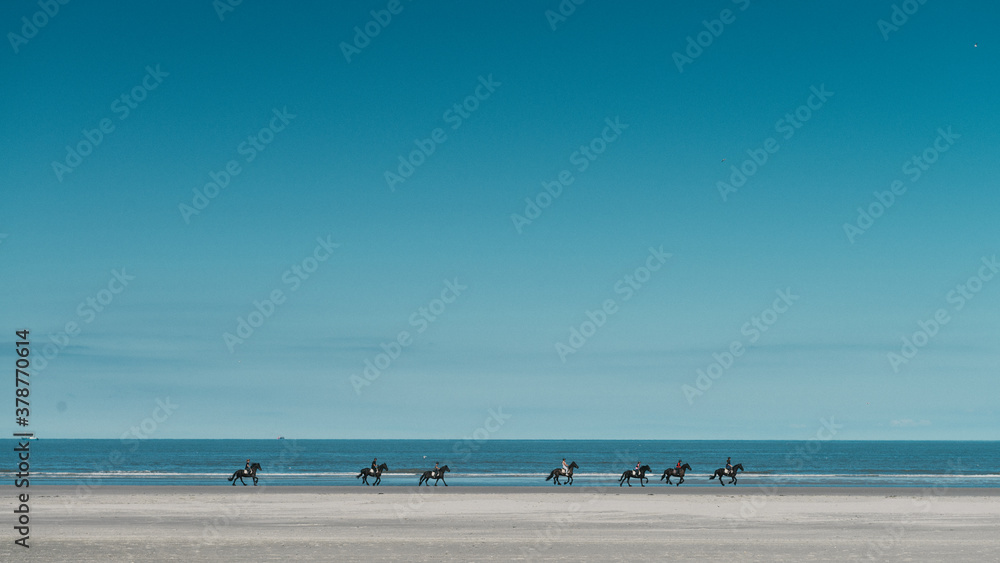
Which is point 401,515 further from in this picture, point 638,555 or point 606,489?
point 606,489

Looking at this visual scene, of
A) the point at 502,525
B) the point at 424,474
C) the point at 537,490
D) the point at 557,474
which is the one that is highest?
the point at 424,474

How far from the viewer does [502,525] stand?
86.7ft

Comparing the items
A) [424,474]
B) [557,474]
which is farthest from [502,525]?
[557,474]

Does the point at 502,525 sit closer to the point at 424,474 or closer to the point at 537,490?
the point at 537,490

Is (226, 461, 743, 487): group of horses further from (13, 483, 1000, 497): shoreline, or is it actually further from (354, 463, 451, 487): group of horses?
(13, 483, 1000, 497): shoreline

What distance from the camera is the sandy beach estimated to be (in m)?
20.1

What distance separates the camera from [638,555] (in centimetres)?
1973

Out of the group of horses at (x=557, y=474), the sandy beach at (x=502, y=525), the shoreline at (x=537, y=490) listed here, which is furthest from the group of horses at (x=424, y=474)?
the sandy beach at (x=502, y=525)

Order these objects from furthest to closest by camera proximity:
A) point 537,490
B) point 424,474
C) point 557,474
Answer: point 557,474
point 424,474
point 537,490

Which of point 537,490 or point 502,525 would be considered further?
point 537,490

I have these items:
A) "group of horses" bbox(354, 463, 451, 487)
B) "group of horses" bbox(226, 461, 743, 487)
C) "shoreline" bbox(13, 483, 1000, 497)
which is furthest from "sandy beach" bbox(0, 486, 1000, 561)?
"group of horses" bbox(226, 461, 743, 487)

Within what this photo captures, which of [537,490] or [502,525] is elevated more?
[537,490]

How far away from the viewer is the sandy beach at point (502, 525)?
65.9ft

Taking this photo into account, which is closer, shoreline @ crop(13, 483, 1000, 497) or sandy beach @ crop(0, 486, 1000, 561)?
sandy beach @ crop(0, 486, 1000, 561)
